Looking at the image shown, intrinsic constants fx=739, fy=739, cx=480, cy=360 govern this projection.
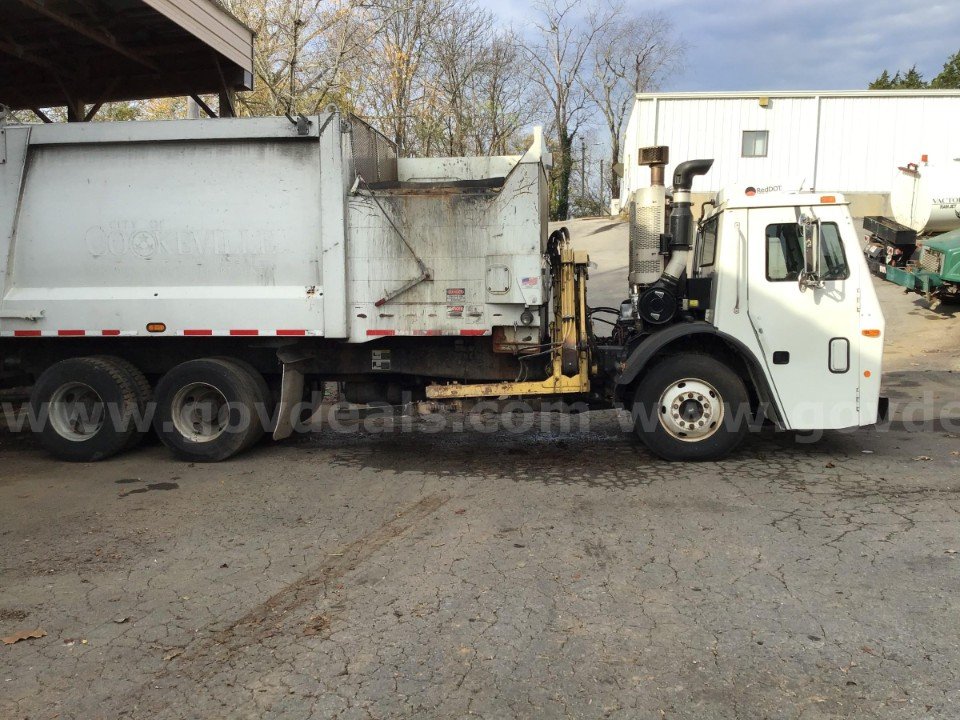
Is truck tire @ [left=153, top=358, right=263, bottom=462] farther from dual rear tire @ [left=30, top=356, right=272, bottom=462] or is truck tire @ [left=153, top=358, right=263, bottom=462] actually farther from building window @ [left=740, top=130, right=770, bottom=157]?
building window @ [left=740, top=130, right=770, bottom=157]

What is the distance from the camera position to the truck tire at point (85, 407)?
704 cm

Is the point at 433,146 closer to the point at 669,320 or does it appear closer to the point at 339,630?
the point at 669,320

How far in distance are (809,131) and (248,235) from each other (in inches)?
787

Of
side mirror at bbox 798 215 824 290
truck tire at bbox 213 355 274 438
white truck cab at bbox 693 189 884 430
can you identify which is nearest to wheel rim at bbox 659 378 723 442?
white truck cab at bbox 693 189 884 430

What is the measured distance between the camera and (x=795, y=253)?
630 centimetres

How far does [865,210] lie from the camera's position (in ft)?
70.8

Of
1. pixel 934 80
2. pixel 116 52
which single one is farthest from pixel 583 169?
pixel 116 52

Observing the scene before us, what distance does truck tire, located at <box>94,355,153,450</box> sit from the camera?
283 inches

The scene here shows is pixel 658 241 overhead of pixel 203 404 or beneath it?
overhead

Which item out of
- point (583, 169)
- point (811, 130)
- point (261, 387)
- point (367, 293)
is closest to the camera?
point (367, 293)

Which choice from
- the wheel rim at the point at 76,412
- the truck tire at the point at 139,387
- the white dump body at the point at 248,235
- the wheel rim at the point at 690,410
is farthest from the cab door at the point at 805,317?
the wheel rim at the point at 76,412

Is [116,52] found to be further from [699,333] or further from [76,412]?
[699,333]

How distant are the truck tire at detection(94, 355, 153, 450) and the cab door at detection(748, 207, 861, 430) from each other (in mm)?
5724

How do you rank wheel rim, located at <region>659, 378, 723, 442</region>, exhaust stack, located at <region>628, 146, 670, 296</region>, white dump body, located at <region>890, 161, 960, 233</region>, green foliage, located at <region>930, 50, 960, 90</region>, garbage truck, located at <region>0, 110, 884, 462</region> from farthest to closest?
1. green foliage, located at <region>930, 50, 960, 90</region>
2. white dump body, located at <region>890, 161, 960, 233</region>
3. exhaust stack, located at <region>628, 146, 670, 296</region>
4. wheel rim, located at <region>659, 378, 723, 442</region>
5. garbage truck, located at <region>0, 110, 884, 462</region>
